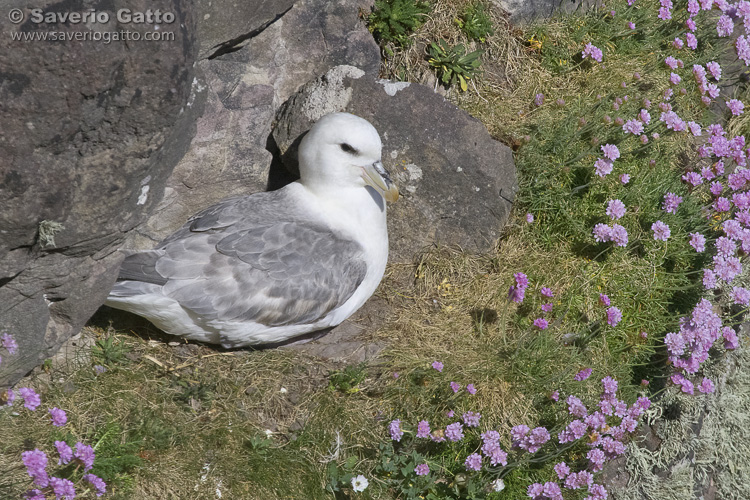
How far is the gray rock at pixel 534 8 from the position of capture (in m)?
4.93

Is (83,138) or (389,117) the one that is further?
(389,117)

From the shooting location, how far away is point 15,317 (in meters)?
2.86

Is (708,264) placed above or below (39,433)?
below

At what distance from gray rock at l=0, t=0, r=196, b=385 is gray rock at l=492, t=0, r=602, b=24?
9.46ft

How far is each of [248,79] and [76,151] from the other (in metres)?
1.54

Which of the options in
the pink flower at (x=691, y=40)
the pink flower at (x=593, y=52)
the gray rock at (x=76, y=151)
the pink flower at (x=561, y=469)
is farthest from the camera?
the pink flower at (x=691, y=40)

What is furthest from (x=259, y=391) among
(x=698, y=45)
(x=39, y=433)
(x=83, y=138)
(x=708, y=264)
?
(x=698, y=45)

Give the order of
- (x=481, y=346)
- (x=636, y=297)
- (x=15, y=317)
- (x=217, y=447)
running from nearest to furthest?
(x=15, y=317)
(x=217, y=447)
(x=481, y=346)
(x=636, y=297)

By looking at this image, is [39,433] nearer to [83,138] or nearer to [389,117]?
[83,138]

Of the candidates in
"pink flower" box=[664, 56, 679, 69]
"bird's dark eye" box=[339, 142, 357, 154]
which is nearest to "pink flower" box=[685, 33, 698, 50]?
"pink flower" box=[664, 56, 679, 69]

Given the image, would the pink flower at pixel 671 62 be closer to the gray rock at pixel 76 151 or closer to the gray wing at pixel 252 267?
the gray wing at pixel 252 267

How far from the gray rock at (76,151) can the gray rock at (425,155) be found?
1.18 metres

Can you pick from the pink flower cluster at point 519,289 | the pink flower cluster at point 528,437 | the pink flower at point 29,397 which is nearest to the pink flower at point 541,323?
the pink flower cluster at point 519,289

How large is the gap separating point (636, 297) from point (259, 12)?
263cm
